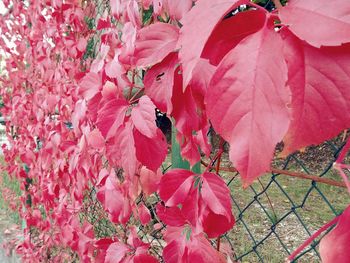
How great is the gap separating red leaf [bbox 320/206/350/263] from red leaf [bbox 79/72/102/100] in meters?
0.89

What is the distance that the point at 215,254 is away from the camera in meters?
0.86

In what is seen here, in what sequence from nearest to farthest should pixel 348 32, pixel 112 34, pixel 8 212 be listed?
pixel 348 32 → pixel 112 34 → pixel 8 212

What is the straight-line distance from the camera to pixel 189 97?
795mm

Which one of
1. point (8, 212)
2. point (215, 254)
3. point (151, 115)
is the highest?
point (151, 115)

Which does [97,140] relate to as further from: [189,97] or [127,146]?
[189,97]

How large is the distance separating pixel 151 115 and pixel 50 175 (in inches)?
60.6

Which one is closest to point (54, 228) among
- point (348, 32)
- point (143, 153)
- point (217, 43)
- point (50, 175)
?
point (50, 175)

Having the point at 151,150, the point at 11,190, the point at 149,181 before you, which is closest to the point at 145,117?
the point at 151,150

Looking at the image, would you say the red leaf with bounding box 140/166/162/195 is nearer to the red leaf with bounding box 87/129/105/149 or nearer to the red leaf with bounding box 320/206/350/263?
the red leaf with bounding box 87/129/105/149

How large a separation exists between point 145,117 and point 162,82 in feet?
0.33

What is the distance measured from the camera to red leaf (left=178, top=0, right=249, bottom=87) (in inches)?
16.7

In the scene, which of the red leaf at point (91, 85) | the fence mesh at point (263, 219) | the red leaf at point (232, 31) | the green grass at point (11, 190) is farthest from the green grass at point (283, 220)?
the green grass at point (11, 190)

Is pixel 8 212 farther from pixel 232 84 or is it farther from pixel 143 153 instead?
pixel 232 84

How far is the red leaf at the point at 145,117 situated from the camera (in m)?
0.84
